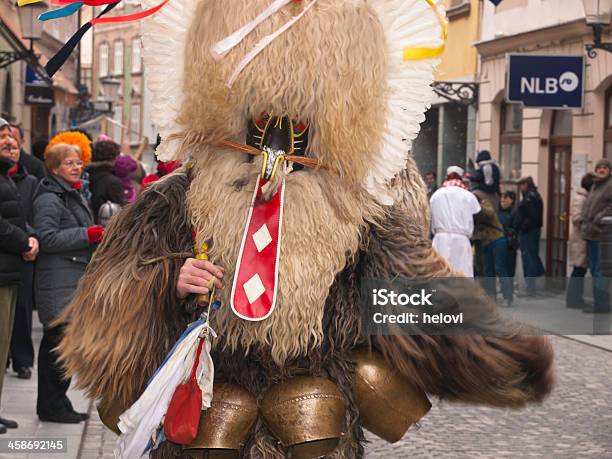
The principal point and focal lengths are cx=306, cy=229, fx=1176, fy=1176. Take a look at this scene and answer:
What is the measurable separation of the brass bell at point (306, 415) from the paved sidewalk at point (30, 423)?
286cm

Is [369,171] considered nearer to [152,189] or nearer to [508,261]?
[152,189]

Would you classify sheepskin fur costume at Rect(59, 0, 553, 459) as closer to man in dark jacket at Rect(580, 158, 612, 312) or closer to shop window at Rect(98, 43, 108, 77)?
man in dark jacket at Rect(580, 158, 612, 312)

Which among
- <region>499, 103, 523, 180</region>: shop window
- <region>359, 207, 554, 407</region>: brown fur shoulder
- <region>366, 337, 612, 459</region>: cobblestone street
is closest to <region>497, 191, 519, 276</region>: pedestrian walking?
<region>499, 103, 523, 180</region>: shop window

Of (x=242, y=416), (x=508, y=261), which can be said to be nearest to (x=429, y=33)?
(x=242, y=416)

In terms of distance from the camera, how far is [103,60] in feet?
208

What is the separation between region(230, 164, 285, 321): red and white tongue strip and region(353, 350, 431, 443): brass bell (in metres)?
0.34

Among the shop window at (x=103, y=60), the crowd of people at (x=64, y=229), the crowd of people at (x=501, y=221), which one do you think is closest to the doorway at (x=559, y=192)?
the crowd of people at (x=501, y=221)

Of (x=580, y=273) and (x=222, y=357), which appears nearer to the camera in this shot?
(x=222, y=357)

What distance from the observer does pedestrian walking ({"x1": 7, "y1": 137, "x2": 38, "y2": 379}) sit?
7.49 meters

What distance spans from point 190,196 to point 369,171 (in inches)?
19.0

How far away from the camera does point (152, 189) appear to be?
3.20m

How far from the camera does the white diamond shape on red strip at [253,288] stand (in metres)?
2.99

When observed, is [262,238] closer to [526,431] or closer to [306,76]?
[306,76]

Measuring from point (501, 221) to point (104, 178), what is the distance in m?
7.69
